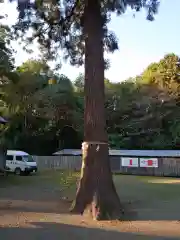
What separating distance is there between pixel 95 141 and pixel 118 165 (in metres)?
24.1

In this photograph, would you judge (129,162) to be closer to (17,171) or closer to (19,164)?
(19,164)

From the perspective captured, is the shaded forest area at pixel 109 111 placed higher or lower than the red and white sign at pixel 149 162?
higher

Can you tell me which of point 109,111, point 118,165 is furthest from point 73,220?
point 109,111

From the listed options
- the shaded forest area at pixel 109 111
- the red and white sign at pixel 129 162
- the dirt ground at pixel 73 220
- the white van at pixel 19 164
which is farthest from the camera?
the shaded forest area at pixel 109 111

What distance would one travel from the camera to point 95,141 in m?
14.7

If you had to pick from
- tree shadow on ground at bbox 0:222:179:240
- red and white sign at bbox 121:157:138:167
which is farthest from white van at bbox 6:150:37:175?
tree shadow on ground at bbox 0:222:179:240

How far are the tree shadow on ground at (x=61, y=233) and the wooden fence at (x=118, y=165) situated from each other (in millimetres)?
25318

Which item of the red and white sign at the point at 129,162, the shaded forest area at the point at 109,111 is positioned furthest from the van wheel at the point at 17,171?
the red and white sign at the point at 129,162

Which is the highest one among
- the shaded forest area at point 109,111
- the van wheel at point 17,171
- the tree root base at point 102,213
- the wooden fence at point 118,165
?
the shaded forest area at point 109,111

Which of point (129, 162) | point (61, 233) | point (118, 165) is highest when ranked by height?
point (129, 162)

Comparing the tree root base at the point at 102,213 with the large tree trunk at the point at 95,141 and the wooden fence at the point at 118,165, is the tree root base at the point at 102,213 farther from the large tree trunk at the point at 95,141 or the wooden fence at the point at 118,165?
the wooden fence at the point at 118,165

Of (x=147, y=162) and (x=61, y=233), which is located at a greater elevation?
(x=147, y=162)

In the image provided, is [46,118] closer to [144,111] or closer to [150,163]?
[144,111]

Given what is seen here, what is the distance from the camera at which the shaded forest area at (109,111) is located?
4288 cm
